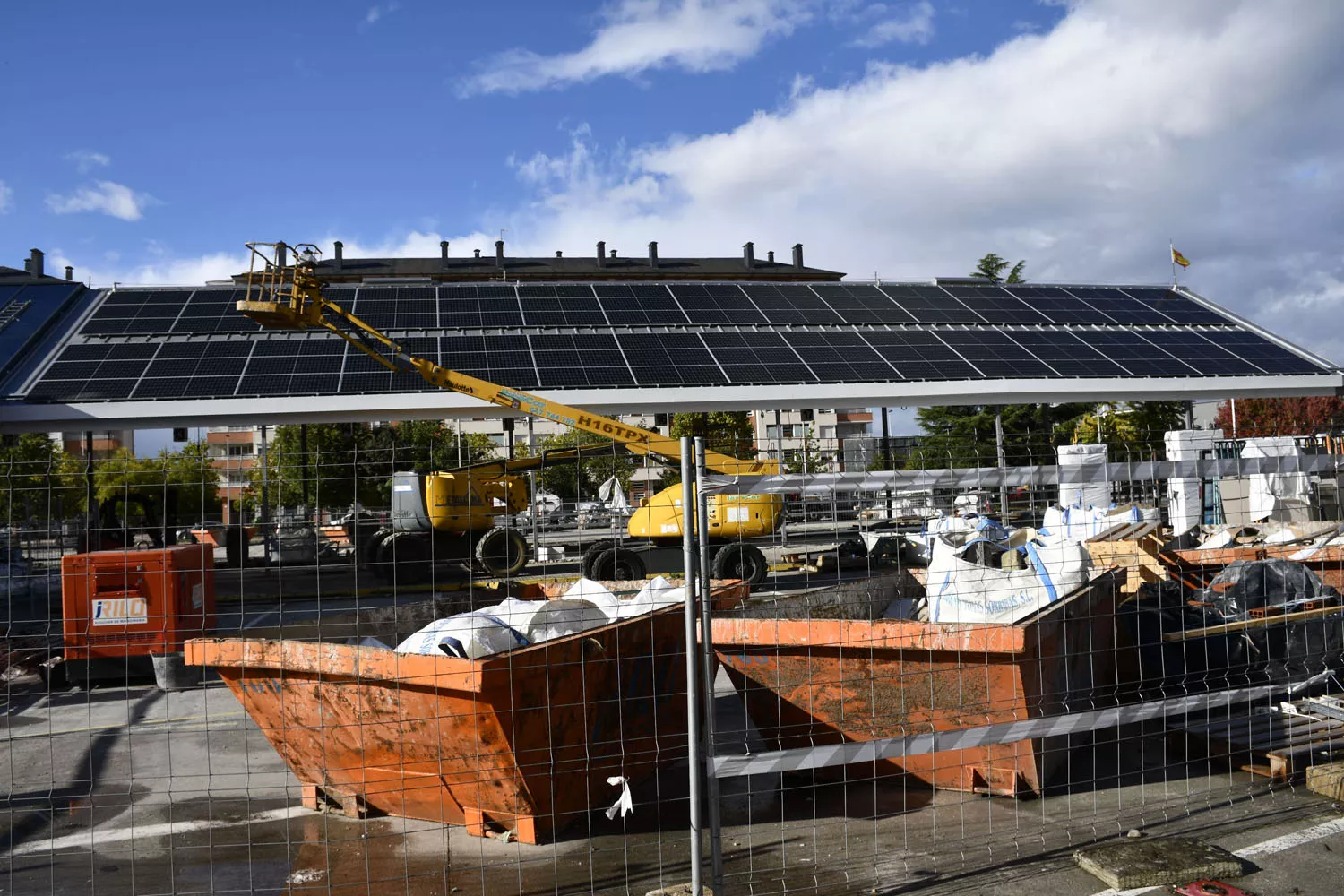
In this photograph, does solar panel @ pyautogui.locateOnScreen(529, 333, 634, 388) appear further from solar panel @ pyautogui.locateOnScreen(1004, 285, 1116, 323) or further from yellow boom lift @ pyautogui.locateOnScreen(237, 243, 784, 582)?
solar panel @ pyautogui.locateOnScreen(1004, 285, 1116, 323)

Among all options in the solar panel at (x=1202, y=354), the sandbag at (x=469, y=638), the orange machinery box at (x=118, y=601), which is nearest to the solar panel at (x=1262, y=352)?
the solar panel at (x=1202, y=354)

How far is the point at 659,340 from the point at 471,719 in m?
14.1

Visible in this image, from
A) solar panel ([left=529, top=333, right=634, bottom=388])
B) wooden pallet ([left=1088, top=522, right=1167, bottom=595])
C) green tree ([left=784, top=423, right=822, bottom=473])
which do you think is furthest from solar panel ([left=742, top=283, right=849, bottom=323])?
wooden pallet ([left=1088, top=522, right=1167, bottom=595])

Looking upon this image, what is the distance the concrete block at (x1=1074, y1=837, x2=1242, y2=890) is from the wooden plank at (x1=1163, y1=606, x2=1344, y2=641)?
158 cm

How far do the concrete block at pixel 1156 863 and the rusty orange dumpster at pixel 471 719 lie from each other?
6.90ft

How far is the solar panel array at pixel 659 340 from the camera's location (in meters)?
15.7

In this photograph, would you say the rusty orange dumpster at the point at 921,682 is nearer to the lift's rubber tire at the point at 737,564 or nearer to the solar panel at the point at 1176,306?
the lift's rubber tire at the point at 737,564

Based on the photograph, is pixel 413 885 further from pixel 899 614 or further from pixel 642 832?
pixel 899 614

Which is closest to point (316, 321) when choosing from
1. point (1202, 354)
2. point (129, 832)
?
point (129, 832)

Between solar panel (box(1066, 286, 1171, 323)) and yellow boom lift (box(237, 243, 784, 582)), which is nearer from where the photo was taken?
yellow boom lift (box(237, 243, 784, 582))

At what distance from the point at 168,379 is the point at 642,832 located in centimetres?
1353

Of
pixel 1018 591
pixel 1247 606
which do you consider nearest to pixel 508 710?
pixel 1018 591

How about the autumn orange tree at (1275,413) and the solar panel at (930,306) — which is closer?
the solar panel at (930,306)

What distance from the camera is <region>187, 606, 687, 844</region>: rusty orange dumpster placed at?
4395mm
